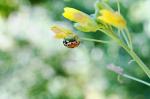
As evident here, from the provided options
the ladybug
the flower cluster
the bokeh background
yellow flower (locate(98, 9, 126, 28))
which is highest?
yellow flower (locate(98, 9, 126, 28))

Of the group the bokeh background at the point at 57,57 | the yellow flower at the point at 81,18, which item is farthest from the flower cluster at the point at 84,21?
the bokeh background at the point at 57,57

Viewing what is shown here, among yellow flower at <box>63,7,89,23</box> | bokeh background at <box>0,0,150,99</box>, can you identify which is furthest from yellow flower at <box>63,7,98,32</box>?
bokeh background at <box>0,0,150,99</box>

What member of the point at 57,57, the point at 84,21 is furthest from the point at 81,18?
the point at 57,57

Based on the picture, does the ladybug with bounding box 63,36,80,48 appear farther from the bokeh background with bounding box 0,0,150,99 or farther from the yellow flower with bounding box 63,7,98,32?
the bokeh background with bounding box 0,0,150,99

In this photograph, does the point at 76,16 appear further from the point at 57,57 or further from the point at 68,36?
the point at 57,57

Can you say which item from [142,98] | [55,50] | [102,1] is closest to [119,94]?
[142,98]

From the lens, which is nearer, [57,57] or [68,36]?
[68,36]

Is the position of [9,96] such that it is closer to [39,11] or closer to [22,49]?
[22,49]

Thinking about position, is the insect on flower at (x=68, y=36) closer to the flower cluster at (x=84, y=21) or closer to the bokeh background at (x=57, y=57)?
the flower cluster at (x=84, y=21)
